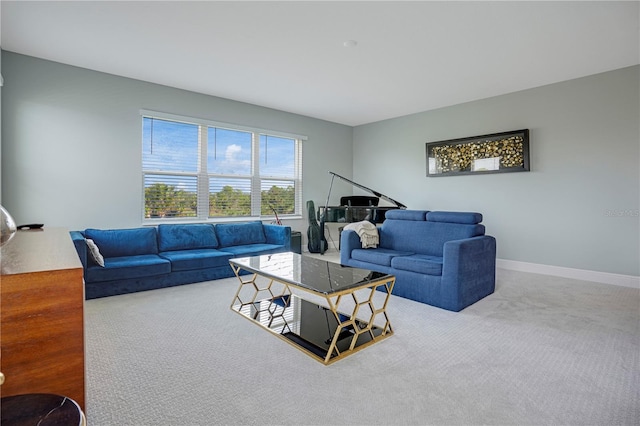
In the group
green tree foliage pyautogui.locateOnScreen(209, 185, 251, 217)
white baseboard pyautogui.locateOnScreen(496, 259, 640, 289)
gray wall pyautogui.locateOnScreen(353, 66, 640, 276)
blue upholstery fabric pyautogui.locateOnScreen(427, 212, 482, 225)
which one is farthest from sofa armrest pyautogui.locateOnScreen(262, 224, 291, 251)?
white baseboard pyautogui.locateOnScreen(496, 259, 640, 289)

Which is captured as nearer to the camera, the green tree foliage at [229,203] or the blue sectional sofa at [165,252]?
the blue sectional sofa at [165,252]

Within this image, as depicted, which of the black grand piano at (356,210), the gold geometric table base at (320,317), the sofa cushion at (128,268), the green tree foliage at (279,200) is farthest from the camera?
the green tree foliage at (279,200)

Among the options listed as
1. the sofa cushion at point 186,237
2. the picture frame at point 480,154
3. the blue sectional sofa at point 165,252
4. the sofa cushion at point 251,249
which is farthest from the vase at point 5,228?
the picture frame at point 480,154

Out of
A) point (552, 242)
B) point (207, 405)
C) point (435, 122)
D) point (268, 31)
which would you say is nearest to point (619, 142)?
point (552, 242)

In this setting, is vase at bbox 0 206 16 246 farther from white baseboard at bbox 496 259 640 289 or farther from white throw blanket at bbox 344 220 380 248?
white baseboard at bbox 496 259 640 289

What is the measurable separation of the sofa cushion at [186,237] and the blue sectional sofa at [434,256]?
1.93 m

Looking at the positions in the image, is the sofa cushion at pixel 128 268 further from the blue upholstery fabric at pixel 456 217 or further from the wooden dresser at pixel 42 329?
the blue upholstery fabric at pixel 456 217

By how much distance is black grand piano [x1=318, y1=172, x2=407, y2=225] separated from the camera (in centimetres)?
559

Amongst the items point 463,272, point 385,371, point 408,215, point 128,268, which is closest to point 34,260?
point 385,371

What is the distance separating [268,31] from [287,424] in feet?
10.6

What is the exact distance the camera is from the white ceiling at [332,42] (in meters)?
2.83

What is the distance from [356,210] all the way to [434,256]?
2.18 m

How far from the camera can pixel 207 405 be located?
66.2 inches

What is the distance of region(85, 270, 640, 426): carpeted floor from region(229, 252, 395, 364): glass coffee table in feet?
0.33
